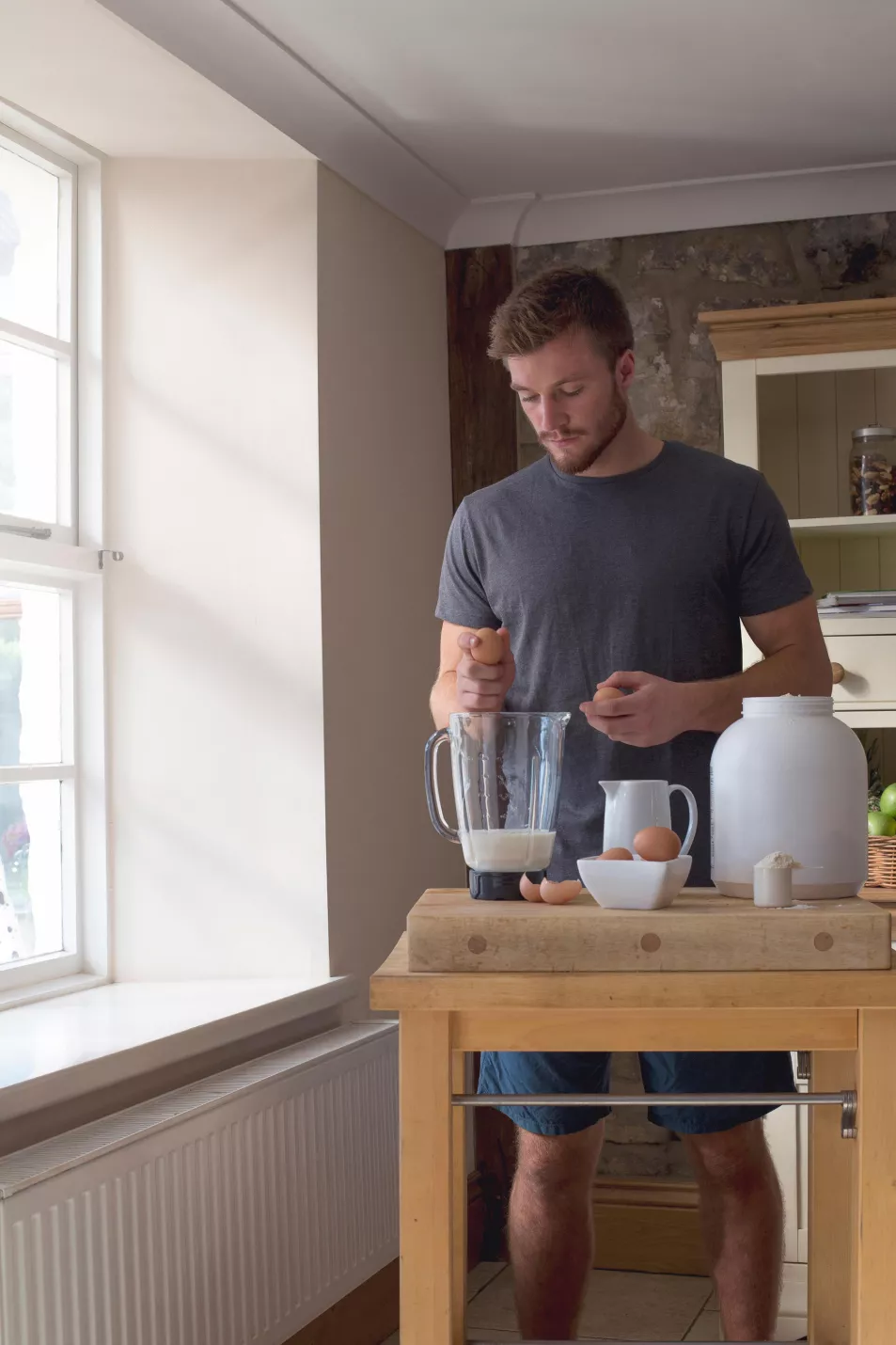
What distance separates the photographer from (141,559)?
9.53 ft

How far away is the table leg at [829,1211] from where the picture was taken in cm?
176

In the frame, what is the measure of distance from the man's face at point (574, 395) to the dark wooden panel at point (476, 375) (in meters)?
1.52

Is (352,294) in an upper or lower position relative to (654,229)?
lower

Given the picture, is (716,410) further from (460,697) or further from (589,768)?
(460,697)

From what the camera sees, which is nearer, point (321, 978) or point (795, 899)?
point (795, 899)

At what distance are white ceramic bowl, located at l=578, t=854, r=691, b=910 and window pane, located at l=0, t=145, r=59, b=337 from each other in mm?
1846

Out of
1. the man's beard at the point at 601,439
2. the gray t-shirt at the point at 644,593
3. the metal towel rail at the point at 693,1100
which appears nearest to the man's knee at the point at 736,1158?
the gray t-shirt at the point at 644,593

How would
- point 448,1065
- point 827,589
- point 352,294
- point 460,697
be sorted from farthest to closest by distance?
point 827,589
point 352,294
point 460,697
point 448,1065

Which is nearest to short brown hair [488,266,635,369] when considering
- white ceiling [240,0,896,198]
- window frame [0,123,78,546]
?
white ceiling [240,0,896,198]

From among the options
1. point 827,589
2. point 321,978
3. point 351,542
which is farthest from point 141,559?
point 827,589

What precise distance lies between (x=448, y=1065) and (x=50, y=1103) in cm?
96

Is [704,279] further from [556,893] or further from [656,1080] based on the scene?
[556,893]

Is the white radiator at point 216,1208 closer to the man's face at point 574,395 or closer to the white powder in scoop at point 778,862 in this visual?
the white powder in scoop at point 778,862

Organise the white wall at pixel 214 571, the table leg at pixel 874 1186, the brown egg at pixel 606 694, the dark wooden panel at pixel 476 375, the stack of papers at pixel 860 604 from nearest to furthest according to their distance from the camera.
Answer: the table leg at pixel 874 1186 < the brown egg at pixel 606 694 < the white wall at pixel 214 571 < the stack of papers at pixel 860 604 < the dark wooden panel at pixel 476 375
